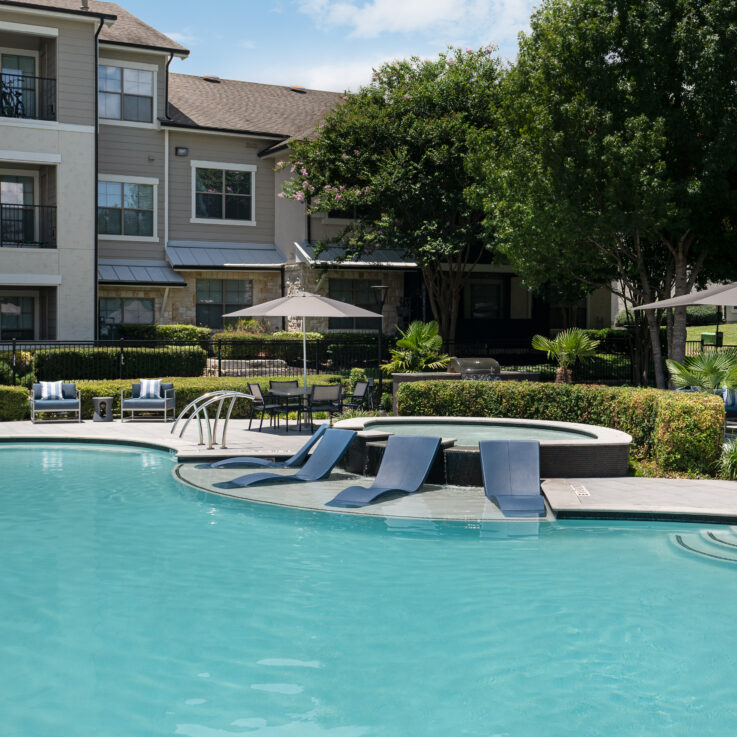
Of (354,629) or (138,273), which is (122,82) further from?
(354,629)

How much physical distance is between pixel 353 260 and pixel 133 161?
334 inches

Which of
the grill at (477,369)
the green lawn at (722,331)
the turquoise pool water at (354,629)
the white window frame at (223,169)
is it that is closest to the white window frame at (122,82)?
the white window frame at (223,169)

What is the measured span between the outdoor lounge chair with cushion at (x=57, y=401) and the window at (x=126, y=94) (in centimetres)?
1320

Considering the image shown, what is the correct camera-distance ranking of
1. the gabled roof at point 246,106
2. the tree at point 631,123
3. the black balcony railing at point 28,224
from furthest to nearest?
the gabled roof at point 246,106
the black balcony railing at point 28,224
the tree at point 631,123

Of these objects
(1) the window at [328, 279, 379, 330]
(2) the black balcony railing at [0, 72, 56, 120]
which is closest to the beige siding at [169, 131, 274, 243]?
(1) the window at [328, 279, 379, 330]

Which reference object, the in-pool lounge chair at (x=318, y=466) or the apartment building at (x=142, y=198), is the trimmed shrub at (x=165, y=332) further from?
the in-pool lounge chair at (x=318, y=466)

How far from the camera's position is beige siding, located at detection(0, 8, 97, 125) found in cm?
2520

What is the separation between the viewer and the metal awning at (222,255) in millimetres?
29406

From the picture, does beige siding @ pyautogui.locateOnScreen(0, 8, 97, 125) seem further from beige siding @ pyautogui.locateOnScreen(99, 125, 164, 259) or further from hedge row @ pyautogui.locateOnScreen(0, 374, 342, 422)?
hedge row @ pyautogui.locateOnScreen(0, 374, 342, 422)

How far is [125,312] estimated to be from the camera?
95.2ft

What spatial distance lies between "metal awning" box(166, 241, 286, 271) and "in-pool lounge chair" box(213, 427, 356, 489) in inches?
682

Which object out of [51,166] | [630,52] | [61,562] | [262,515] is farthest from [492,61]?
[61,562]

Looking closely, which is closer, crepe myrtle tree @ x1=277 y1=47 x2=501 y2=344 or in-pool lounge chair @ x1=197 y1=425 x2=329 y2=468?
in-pool lounge chair @ x1=197 y1=425 x2=329 y2=468

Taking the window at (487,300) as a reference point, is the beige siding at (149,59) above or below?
above
